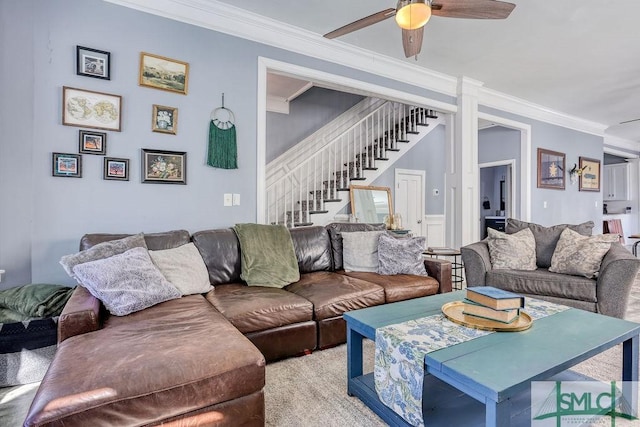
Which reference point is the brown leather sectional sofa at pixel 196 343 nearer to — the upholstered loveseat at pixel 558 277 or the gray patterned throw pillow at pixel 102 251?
the gray patterned throw pillow at pixel 102 251

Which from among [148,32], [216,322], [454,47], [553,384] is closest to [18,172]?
[148,32]

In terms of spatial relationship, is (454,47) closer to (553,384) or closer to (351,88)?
(351,88)

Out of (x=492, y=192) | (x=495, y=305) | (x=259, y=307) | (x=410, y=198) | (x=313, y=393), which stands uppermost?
(x=492, y=192)

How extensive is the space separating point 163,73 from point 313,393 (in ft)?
9.17

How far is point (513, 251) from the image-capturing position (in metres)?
3.33

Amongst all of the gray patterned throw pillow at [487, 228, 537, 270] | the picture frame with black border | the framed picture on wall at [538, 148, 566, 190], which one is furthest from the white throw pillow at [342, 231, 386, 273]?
the picture frame with black border

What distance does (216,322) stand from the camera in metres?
1.80

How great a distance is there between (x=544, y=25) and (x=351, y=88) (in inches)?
79.0

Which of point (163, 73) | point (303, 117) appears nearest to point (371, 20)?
point (163, 73)

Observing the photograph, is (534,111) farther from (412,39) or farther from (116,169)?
(116,169)

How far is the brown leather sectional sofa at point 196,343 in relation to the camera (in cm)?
119

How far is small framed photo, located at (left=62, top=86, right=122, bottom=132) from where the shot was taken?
2.56m

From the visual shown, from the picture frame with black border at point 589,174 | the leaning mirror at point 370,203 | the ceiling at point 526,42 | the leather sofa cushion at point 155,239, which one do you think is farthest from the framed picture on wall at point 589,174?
the leather sofa cushion at point 155,239

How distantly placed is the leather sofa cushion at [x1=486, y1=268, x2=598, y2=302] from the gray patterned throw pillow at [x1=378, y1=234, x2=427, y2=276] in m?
0.79
